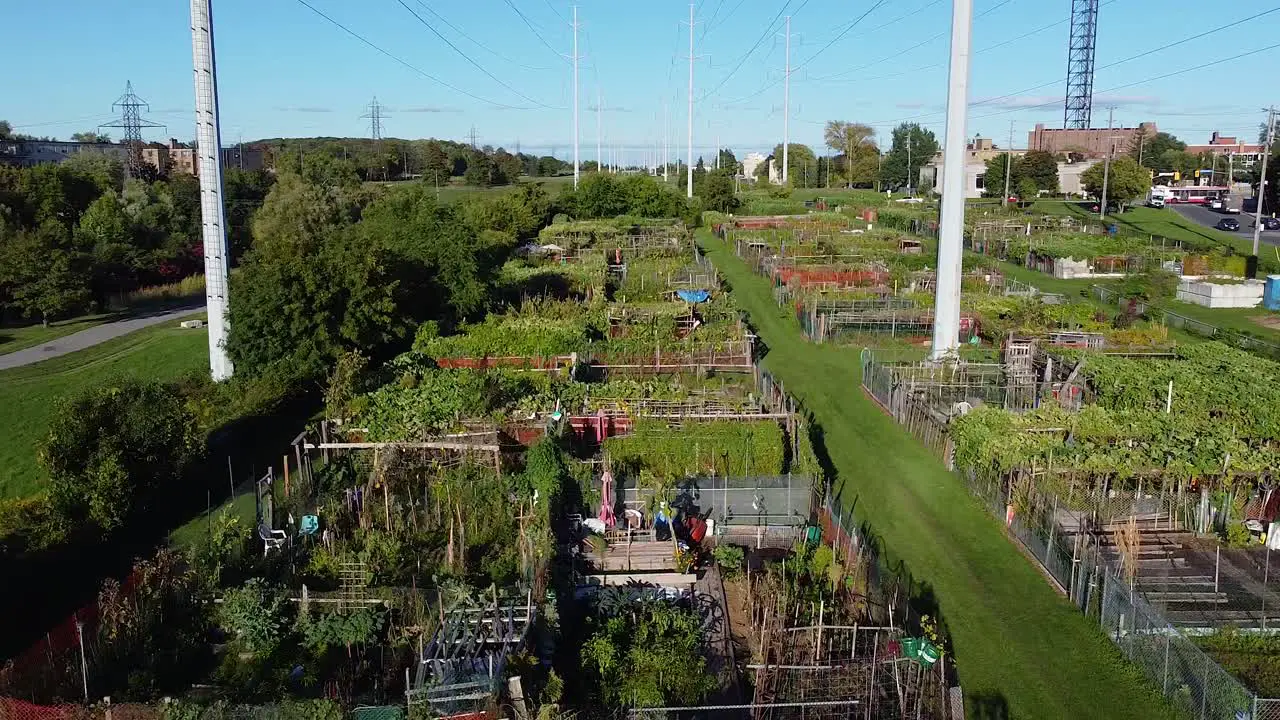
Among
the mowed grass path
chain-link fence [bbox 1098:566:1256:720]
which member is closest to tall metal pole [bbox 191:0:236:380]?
the mowed grass path

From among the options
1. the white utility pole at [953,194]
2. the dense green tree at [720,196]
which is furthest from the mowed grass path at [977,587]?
the dense green tree at [720,196]

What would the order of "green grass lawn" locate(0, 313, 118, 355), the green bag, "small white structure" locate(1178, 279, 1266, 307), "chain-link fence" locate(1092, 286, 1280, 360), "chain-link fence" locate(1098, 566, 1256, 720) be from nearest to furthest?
"chain-link fence" locate(1098, 566, 1256, 720) → the green bag → "chain-link fence" locate(1092, 286, 1280, 360) → "green grass lawn" locate(0, 313, 118, 355) → "small white structure" locate(1178, 279, 1266, 307)

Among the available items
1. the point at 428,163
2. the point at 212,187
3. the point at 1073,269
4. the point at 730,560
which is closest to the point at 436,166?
the point at 428,163

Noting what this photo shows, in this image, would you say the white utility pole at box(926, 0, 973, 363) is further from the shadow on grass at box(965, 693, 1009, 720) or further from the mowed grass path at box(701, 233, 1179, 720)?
the shadow on grass at box(965, 693, 1009, 720)

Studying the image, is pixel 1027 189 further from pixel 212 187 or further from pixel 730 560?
pixel 730 560

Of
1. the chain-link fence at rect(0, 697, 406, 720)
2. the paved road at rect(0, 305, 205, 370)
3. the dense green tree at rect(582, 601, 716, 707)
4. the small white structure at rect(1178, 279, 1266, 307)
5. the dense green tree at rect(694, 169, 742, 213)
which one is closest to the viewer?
the chain-link fence at rect(0, 697, 406, 720)

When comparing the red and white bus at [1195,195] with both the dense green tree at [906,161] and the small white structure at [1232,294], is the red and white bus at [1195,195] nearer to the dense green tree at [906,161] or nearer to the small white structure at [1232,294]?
the dense green tree at [906,161]

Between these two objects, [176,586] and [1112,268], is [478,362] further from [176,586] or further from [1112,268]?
[1112,268]
